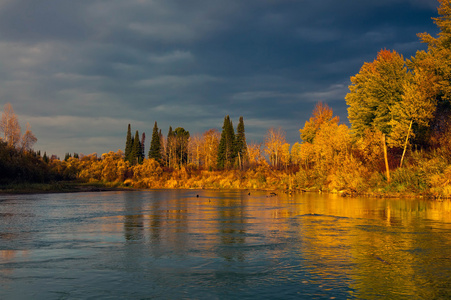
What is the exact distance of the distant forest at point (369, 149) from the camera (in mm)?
42353

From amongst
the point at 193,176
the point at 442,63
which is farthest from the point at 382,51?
the point at 193,176

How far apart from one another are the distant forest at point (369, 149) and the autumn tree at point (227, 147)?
18213 mm

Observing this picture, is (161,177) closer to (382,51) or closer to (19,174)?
(19,174)

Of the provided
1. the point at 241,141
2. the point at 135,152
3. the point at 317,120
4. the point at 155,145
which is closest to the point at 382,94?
the point at 317,120

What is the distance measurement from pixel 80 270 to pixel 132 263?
1.44 metres

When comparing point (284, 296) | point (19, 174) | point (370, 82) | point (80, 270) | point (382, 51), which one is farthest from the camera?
point (19, 174)

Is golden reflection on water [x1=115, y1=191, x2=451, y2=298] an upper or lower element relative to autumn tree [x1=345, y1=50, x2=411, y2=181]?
lower

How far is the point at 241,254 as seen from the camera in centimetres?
1198

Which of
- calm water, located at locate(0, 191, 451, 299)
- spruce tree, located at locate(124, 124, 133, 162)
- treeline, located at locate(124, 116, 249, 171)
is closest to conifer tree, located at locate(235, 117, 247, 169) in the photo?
treeline, located at locate(124, 116, 249, 171)

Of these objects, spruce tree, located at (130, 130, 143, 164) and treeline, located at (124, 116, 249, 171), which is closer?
treeline, located at (124, 116, 249, 171)

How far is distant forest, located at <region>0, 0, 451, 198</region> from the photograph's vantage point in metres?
42.4

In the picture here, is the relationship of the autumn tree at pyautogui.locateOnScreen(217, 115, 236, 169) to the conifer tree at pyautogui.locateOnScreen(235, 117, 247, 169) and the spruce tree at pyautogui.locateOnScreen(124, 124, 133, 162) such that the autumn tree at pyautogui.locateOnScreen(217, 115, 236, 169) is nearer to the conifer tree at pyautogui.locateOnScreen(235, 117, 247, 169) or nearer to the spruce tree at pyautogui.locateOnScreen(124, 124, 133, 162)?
the conifer tree at pyautogui.locateOnScreen(235, 117, 247, 169)

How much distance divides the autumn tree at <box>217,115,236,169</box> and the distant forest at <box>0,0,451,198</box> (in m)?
18.2

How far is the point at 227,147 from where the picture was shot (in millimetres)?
120000
